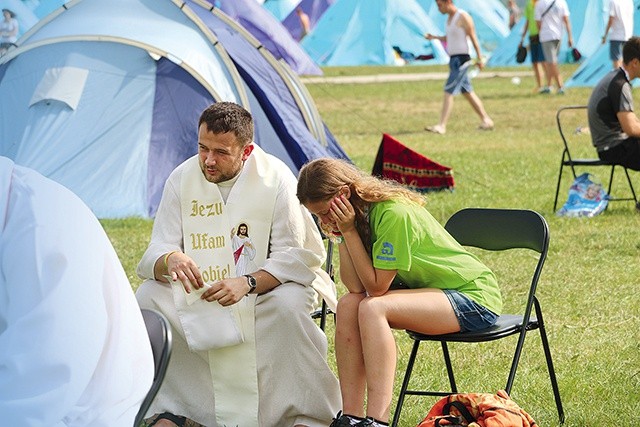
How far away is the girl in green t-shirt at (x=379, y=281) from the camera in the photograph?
4309 millimetres

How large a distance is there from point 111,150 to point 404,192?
5.17 metres

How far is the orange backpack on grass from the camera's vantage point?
4.02 meters

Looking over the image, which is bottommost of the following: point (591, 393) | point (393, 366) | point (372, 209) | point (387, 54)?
point (387, 54)

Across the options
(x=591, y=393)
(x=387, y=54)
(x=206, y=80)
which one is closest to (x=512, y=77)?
(x=387, y=54)

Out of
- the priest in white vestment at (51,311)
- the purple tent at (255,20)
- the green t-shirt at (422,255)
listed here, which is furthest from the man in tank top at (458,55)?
the priest in white vestment at (51,311)

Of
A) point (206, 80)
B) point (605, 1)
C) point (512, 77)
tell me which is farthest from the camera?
point (605, 1)

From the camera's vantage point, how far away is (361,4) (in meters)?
30.9

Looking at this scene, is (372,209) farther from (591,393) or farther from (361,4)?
(361,4)

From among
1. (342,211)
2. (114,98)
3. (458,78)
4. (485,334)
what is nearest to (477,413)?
(485,334)

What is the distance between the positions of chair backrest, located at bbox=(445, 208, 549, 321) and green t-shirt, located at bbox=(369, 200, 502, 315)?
19cm

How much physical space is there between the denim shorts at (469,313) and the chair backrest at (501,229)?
0.57 ft

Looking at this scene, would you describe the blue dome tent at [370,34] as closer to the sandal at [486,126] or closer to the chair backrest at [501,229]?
the sandal at [486,126]

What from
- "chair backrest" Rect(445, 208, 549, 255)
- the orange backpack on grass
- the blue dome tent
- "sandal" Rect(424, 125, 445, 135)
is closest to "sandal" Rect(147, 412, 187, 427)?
the orange backpack on grass

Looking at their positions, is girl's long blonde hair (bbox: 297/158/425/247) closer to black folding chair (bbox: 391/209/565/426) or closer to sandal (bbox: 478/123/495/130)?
black folding chair (bbox: 391/209/565/426)
